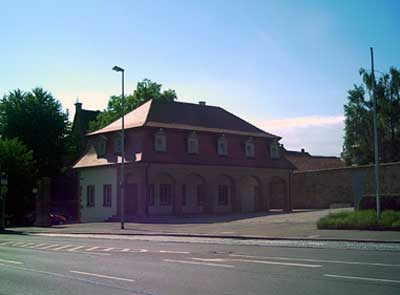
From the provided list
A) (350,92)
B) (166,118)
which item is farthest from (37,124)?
(350,92)

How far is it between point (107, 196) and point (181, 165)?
729 cm

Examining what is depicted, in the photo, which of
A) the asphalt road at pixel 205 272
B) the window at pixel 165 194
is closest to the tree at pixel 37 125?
the window at pixel 165 194

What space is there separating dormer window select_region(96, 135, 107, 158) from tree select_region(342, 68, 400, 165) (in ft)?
94.0

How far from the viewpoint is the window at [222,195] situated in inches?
2050

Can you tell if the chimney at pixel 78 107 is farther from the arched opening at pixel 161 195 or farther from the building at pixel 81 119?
the arched opening at pixel 161 195

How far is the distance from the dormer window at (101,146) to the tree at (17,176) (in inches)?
257

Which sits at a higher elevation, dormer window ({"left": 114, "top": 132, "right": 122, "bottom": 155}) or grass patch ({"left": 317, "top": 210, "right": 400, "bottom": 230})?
dormer window ({"left": 114, "top": 132, "right": 122, "bottom": 155})

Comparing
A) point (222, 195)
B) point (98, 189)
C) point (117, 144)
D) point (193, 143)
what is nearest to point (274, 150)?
point (222, 195)

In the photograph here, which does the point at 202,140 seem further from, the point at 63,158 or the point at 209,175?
the point at 63,158

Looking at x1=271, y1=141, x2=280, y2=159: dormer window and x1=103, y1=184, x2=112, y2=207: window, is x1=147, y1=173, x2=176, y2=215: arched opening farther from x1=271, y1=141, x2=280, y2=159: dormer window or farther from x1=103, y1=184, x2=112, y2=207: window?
x1=271, y1=141, x2=280, y2=159: dormer window

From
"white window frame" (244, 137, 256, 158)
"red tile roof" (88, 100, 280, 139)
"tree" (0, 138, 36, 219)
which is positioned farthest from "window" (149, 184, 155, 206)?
"tree" (0, 138, 36, 219)

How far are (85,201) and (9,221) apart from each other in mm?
6807

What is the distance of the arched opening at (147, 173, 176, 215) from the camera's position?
4722cm

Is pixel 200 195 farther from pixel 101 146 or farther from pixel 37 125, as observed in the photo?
pixel 37 125
